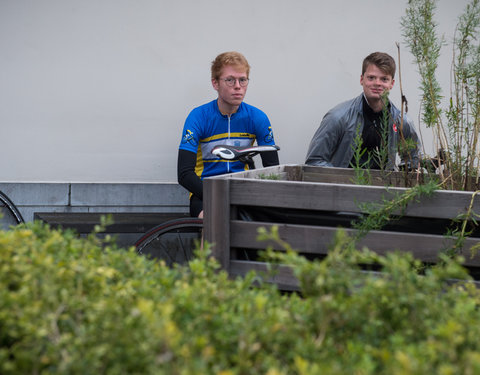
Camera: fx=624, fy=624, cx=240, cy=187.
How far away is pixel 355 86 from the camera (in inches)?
204

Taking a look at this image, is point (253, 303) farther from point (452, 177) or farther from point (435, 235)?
point (452, 177)

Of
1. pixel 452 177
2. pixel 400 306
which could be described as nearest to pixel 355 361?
pixel 400 306

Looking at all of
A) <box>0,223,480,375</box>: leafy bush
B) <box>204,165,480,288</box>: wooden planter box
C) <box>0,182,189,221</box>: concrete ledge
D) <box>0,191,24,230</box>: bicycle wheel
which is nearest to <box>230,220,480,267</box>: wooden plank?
<box>204,165,480,288</box>: wooden planter box

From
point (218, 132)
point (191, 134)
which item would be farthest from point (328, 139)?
point (191, 134)

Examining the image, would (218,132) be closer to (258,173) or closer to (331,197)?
(258,173)

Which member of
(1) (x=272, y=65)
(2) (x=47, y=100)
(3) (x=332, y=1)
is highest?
(3) (x=332, y=1)

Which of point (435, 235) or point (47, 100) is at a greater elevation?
point (47, 100)

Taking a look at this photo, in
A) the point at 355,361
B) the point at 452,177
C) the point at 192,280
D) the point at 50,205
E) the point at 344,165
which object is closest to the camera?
the point at 355,361

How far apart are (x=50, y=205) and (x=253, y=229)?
2.99 meters

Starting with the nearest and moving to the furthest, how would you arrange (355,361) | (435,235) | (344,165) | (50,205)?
(355,361)
(435,235)
(344,165)
(50,205)

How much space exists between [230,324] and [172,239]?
3.02 m

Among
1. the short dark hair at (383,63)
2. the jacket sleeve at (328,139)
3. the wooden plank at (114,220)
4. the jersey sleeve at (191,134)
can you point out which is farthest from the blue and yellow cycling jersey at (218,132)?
the short dark hair at (383,63)

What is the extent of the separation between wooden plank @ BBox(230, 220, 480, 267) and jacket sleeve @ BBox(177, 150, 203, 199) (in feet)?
4.56

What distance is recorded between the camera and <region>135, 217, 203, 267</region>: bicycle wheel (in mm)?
3730
